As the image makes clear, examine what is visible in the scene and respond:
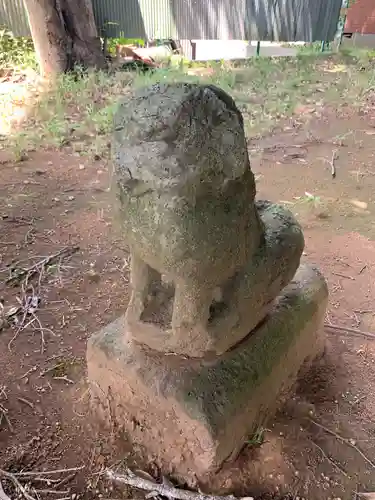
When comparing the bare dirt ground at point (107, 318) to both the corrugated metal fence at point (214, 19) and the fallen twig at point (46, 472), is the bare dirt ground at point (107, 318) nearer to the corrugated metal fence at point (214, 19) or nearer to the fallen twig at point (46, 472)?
the fallen twig at point (46, 472)

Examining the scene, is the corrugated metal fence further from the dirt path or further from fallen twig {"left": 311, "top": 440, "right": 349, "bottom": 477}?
fallen twig {"left": 311, "top": 440, "right": 349, "bottom": 477}

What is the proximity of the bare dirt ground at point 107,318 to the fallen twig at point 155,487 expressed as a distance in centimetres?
5

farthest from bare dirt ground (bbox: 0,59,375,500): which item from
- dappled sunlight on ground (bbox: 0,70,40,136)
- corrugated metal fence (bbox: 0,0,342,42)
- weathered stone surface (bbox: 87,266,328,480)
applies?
corrugated metal fence (bbox: 0,0,342,42)

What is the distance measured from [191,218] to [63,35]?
536 centimetres

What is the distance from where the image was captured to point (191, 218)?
138 cm

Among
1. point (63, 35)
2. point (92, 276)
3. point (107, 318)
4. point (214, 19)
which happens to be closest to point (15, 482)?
point (107, 318)

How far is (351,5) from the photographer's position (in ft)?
25.1

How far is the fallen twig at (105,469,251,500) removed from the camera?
5.58 feet

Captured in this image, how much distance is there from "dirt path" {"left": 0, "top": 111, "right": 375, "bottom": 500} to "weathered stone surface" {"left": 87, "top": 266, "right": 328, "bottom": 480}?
137mm

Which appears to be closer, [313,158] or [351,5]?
[313,158]

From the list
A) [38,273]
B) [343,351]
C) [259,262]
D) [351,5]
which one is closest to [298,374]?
[343,351]

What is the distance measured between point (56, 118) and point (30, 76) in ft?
4.52

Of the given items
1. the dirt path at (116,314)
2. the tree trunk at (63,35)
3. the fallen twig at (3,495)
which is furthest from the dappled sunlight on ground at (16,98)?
the fallen twig at (3,495)

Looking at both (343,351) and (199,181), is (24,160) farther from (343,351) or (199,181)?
(199,181)
